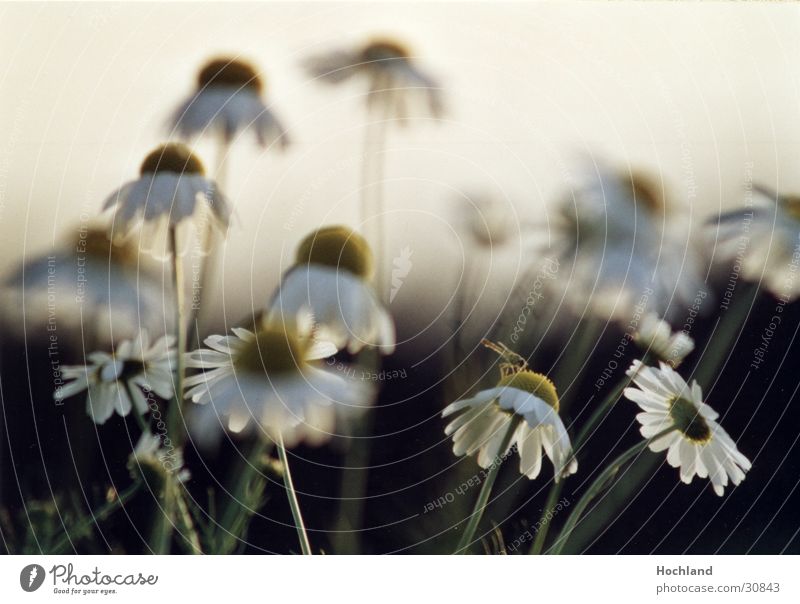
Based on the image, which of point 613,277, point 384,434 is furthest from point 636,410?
point 384,434

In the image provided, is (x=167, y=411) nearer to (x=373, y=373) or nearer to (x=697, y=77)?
(x=373, y=373)

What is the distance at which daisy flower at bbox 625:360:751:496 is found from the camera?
31.1 inches

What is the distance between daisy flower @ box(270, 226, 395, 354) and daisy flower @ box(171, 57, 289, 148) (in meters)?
0.12

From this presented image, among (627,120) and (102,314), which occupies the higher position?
(627,120)

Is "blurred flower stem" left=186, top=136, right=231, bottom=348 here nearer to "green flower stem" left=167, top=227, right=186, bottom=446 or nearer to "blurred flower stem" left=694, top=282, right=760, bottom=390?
"green flower stem" left=167, top=227, right=186, bottom=446

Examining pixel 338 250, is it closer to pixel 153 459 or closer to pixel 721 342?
pixel 153 459

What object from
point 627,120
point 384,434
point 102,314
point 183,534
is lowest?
point 183,534

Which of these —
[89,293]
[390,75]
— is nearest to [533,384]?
[390,75]

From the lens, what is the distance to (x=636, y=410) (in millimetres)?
792

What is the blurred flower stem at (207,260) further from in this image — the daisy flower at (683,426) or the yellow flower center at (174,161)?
the daisy flower at (683,426)

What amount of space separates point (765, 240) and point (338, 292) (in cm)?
45

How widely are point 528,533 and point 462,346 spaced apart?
205mm

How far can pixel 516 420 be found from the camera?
779 millimetres

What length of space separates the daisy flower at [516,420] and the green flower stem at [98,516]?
33 cm
